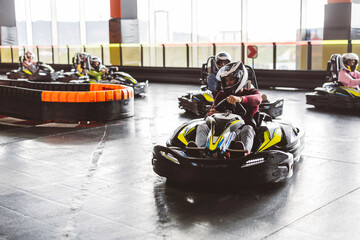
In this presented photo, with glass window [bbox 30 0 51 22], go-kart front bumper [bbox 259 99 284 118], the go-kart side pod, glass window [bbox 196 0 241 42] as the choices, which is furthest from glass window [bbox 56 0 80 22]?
the go-kart side pod

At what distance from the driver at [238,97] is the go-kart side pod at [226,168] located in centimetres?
25

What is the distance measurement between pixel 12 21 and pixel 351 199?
23.4m

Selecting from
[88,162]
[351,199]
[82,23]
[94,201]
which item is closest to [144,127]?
[88,162]

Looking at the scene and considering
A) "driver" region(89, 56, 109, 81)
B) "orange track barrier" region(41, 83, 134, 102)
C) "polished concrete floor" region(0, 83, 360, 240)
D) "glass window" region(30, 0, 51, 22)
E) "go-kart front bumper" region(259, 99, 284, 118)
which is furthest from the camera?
"glass window" region(30, 0, 51, 22)

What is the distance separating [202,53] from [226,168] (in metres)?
12.8

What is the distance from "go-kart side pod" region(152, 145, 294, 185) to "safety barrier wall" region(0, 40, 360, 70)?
910 centimetres

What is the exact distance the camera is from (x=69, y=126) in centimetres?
750

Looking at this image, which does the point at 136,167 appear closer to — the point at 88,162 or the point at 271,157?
the point at 88,162

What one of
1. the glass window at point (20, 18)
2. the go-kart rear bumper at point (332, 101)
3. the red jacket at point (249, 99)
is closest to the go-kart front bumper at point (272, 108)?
the go-kart rear bumper at point (332, 101)

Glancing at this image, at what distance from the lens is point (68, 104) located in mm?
7613

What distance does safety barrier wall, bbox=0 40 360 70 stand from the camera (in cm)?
1305

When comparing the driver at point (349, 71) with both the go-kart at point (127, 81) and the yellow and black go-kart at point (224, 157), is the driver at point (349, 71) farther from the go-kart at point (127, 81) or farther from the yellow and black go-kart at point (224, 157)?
the go-kart at point (127, 81)

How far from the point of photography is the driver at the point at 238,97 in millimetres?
4262

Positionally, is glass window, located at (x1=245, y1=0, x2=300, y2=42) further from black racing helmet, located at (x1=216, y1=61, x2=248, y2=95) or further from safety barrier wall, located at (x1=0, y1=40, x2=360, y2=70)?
black racing helmet, located at (x1=216, y1=61, x2=248, y2=95)
